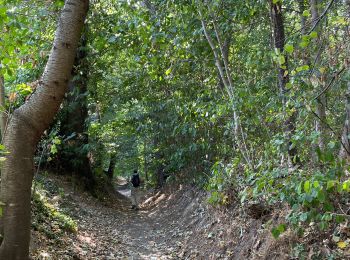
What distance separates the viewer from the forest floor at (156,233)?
6.44 m

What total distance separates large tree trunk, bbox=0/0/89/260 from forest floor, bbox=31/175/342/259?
5.75 ft

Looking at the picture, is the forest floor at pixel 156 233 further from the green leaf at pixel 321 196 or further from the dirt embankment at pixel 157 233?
the green leaf at pixel 321 196

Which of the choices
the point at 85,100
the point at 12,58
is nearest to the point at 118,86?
the point at 85,100

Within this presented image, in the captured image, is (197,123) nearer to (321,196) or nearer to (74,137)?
(321,196)

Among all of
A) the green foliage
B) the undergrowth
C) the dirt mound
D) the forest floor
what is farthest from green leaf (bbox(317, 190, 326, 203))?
the green foliage

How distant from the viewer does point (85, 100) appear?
1412cm

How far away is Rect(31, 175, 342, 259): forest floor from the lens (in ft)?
21.1

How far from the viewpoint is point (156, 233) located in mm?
11477

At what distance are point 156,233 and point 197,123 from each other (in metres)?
3.81

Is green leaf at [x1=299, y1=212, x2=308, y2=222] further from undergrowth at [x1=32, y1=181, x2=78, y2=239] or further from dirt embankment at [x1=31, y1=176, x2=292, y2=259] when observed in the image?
undergrowth at [x1=32, y1=181, x2=78, y2=239]

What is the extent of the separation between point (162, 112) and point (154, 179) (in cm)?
1075

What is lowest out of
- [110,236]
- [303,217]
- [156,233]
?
[156,233]

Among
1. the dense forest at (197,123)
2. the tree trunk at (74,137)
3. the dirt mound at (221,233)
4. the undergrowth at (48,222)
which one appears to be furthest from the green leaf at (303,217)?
the tree trunk at (74,137)

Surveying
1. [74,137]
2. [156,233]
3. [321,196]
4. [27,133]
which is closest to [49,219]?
[27,133]
